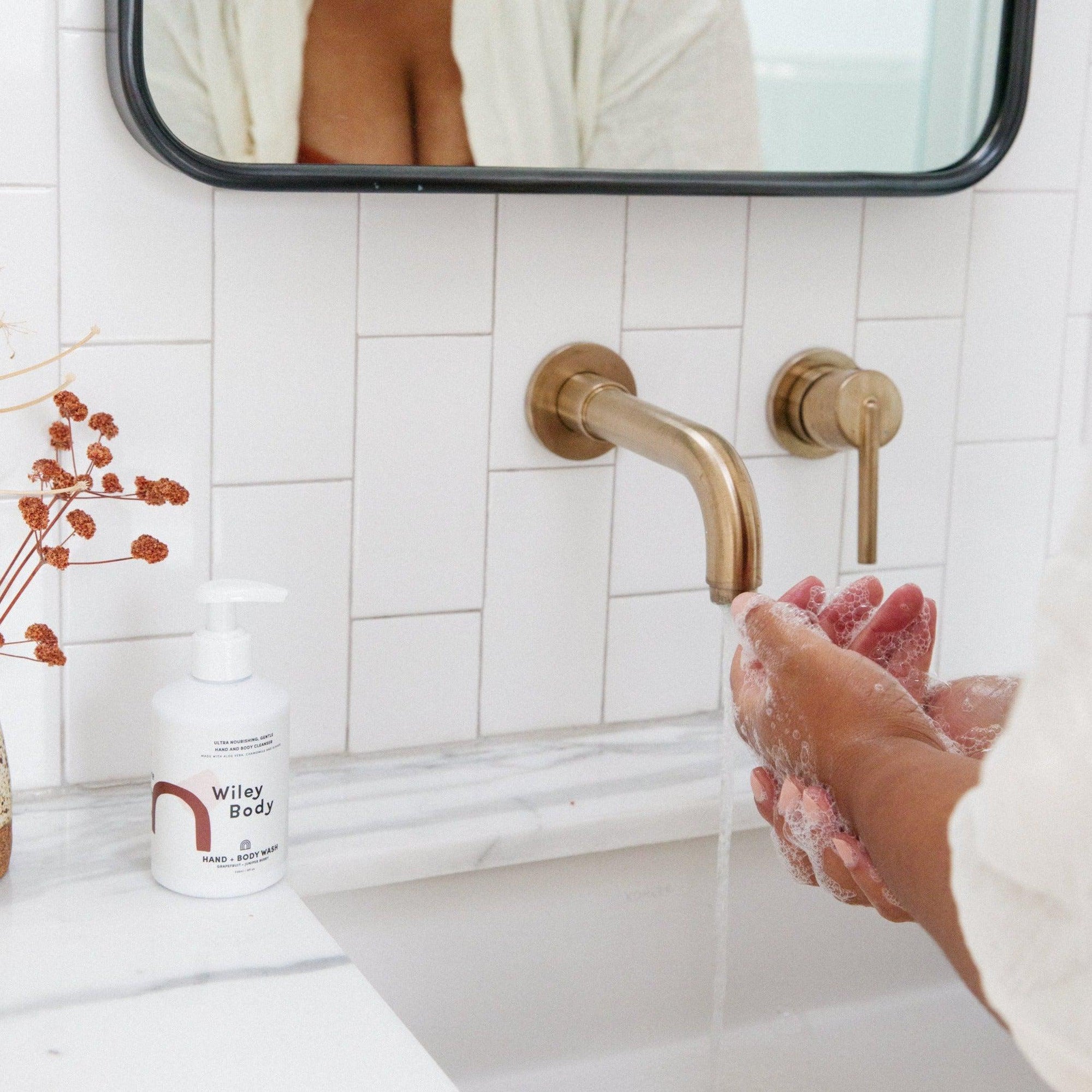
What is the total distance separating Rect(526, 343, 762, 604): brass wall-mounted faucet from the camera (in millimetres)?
740

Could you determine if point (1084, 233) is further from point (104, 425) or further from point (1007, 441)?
point (104, 425)

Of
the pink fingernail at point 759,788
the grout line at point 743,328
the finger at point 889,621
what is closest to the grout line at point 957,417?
the grout line at point 743,328

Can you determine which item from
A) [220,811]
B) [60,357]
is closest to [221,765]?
[220,811]

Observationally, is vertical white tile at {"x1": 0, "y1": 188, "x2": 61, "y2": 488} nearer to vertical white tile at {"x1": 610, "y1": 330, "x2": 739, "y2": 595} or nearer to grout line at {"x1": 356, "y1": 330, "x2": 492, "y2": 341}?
grout line at {"x1": 356, "y1": 330, "x2": 492, "y2": 341}

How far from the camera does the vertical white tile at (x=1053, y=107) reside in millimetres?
960

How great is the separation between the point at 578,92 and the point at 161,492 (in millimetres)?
320

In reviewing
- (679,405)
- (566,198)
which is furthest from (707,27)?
(679,405)

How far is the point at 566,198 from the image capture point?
2.83 feet

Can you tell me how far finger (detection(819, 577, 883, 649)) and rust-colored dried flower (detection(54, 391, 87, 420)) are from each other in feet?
1.28

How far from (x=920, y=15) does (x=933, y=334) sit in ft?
0.68

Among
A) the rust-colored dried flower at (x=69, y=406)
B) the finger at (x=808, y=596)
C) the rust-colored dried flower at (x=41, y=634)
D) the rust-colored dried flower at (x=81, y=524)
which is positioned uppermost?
the rust-colored dried flower at (x=69, y=406)

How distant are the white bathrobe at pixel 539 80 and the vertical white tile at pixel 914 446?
0.18 meters

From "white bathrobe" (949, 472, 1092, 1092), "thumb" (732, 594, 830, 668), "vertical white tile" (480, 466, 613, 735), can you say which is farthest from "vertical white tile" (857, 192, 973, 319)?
"white bathrobe" (949, 472, 1092, 1092)

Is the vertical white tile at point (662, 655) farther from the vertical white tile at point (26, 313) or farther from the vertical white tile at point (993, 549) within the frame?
the vertical white tile at point (26, 313)
